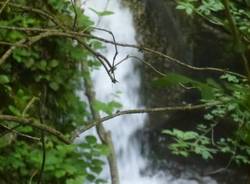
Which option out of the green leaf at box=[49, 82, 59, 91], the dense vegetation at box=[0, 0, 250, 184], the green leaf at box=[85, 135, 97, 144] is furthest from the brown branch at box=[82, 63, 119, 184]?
the green leaf at box=[85, 135, 97, 144]

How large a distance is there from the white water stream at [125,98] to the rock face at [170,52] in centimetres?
13

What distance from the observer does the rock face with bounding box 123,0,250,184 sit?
541cm

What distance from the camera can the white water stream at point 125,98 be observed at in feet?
15.9

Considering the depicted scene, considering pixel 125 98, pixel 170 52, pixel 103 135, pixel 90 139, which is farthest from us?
pixel 170 52

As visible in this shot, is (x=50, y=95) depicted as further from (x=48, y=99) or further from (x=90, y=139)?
(x=90, y=139)

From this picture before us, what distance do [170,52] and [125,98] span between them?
2.84ft

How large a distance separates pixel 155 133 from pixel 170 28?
146 centimetres

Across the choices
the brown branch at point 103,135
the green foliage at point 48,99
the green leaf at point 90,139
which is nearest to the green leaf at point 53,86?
the green foliage at point 48,99

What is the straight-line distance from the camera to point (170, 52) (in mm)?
5875

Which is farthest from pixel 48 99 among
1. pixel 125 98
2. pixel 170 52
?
pixel 170 52

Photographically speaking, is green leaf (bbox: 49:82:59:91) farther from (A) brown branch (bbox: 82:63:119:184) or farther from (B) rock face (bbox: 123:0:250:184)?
(B) rock face (bbox: 123:0:250:184)

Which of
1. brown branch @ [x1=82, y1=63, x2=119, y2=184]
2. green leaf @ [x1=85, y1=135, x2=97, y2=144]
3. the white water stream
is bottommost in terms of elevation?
green leaf @ [x1=85, y1=135, x2=97, y2=144]

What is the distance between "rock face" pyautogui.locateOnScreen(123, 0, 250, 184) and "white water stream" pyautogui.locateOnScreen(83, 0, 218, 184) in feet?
0.41

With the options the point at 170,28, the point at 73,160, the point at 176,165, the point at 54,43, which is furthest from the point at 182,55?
the point at 73,160
